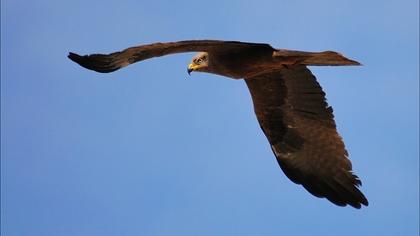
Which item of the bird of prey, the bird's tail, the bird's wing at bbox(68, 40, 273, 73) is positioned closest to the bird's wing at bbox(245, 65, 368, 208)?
the bird of prey

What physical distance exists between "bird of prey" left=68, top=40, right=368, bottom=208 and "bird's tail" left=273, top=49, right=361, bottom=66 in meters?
0.01

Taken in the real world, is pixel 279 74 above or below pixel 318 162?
above

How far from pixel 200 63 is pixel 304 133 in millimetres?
1995

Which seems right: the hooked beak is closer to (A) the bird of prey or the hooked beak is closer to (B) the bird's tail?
(A) the bird of prey

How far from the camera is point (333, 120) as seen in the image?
487 inches

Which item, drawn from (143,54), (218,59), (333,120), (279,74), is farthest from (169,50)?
(333,120)

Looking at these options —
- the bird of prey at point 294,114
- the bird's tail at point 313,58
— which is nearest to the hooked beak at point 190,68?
the bird of prey at point 294,114

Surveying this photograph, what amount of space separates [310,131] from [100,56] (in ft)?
11.5

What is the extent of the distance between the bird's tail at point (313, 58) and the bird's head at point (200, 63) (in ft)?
2.86

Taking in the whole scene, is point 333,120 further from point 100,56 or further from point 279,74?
point 100,56

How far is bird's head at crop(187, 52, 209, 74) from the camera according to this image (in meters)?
11.2

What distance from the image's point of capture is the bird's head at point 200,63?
36.8 ft

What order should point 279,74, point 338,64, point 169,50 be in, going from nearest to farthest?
point 169,50
point 338,64
point 279,74

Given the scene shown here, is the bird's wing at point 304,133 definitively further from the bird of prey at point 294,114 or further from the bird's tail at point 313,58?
the bird's tail at point 313,58
